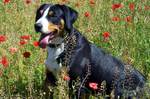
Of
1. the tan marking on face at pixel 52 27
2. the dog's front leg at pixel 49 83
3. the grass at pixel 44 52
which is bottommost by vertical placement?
the dog's front leg at pixel 49 83

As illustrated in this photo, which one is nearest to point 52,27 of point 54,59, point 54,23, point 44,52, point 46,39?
point 54,23

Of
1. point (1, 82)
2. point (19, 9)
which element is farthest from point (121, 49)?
point (19, 9)

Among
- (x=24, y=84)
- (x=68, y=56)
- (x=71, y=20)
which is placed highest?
(x=71, y=20)

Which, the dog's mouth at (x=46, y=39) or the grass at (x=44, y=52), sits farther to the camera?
the grass at (x=44, y=52)

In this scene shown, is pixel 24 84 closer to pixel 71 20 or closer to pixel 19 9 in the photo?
pixel 71 20

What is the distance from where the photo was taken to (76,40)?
6043 millimetres

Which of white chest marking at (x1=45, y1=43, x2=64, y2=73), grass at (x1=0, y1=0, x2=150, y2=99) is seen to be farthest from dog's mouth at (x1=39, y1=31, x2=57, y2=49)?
grass at (x1=0, y1=0, x2=150, y2=99)

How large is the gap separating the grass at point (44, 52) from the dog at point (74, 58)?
9.4 inches

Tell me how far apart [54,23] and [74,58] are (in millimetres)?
501

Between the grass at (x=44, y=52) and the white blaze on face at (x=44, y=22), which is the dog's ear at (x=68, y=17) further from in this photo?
the grass at (x=44, y=52)

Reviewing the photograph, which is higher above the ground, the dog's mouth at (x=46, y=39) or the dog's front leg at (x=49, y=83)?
the dog's mouth at (x=46, y=39)

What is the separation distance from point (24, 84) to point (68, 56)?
0.99 metres

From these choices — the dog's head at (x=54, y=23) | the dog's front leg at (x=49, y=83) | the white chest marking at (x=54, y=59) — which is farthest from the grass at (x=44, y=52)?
the dog's head at (x=54, y=23)

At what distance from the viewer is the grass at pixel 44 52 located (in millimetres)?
6602
